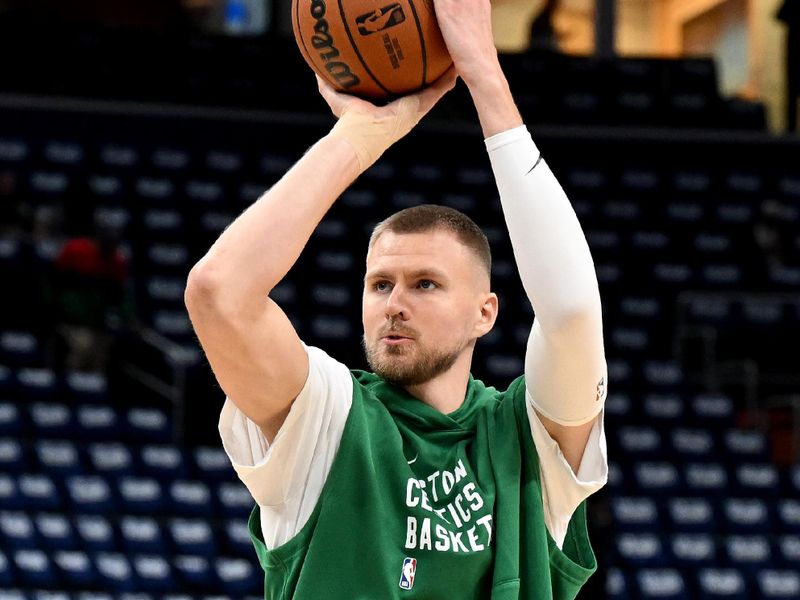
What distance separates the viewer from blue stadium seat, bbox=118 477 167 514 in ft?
28.0

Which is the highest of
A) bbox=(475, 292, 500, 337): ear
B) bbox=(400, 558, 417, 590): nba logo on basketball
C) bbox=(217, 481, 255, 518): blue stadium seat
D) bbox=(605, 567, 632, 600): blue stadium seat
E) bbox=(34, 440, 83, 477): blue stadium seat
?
bbox=(475, 292, 500, 337): ear

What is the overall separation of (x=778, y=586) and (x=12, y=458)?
486 cm

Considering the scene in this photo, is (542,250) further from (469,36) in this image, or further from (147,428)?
(147,428)

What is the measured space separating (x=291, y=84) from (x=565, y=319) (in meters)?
11.0

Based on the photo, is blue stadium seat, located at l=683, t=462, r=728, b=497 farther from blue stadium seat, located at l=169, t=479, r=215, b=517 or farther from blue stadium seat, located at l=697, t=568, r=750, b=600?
blue stadium seat, located at l=169, t=479, r=215, b=517

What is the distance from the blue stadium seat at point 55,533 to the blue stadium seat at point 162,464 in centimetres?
73

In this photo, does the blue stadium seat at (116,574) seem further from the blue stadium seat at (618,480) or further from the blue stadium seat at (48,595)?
the blue stadium seat at (618,480)

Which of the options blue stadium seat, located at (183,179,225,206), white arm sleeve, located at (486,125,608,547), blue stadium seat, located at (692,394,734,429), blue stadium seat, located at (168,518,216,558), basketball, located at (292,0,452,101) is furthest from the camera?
blue stadium seat, located at (183,179,225,206)

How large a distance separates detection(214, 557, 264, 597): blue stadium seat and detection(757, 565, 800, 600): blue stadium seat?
3185mm

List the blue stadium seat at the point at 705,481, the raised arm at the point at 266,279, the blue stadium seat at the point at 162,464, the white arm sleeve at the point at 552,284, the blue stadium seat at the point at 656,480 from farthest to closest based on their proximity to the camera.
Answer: the blue stadium seat at the point at 705,481 → the blue stadium seat at the point at 656,480 → the blue stadium seat at the point at 162,464 → the white arm sleeve at the point at 552,284 → the raised arm at the point at 266,279

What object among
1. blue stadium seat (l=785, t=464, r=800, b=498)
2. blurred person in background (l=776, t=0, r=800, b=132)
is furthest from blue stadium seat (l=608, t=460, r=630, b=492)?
blurred person in background (l=776, t=0, r=800, b=132)

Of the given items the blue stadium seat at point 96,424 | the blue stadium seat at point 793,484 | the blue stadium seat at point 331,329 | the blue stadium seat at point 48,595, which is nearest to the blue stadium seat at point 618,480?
the blue stadium seat at point 793,484

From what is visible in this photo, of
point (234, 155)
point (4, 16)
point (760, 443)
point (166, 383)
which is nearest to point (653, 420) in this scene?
point (760, 443)

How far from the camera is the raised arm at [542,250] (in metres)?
2.15
